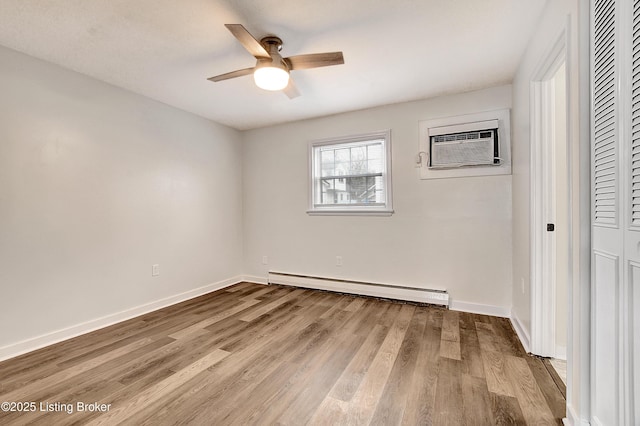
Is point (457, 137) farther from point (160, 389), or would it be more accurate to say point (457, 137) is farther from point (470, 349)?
point (160, 389)

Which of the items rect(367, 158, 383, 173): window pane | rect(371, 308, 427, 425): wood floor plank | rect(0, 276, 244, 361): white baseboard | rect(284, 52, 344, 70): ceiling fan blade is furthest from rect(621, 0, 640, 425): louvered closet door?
rect(0, 276, 244, 361): white baseboard

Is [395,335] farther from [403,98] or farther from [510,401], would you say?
[403,98]

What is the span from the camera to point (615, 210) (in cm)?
107

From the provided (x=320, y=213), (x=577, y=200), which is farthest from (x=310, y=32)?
(x=320, y=213)

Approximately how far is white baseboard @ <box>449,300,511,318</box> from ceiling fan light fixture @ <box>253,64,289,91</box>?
286cm

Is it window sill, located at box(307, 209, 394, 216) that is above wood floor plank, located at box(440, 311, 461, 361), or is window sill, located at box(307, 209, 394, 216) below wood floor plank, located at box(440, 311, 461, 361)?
above

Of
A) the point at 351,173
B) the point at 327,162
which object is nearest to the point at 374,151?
the point at 351,173

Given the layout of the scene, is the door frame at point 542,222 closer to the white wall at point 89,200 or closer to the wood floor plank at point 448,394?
the wood floor plank at point 448,394

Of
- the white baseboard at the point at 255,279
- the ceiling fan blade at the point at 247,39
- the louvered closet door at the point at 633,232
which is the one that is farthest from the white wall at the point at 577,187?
the white baseboard at the point at 255,279

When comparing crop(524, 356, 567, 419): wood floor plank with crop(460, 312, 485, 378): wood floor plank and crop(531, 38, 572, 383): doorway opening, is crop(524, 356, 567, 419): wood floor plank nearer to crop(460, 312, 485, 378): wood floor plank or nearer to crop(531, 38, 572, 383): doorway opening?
crop(531, 38, 572, 383): doorway opening

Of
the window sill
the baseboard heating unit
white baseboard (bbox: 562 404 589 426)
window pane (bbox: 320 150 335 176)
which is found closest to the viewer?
white baseboard (bbox: 562 404 589 426)

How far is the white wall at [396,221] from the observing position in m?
2.90

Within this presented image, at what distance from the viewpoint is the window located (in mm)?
3469

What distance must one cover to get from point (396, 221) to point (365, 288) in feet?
3.08
